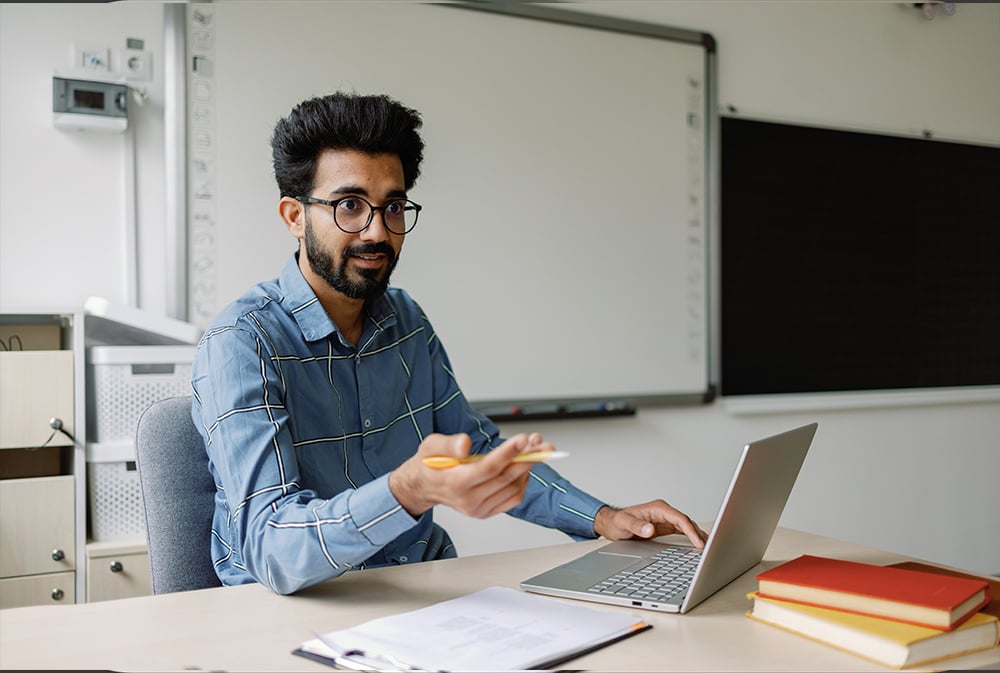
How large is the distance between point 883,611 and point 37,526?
190 centimetres

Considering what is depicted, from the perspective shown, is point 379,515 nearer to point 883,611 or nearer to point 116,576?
point 883,611

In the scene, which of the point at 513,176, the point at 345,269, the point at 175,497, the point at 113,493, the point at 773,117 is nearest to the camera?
the point at 175,497

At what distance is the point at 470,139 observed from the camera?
292 centimetres

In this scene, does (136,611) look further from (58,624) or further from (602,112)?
(602,112)

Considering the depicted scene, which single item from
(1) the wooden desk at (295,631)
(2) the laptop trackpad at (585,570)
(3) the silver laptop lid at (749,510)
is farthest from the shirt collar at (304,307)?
(3) the silver laptop lid at (749,510)

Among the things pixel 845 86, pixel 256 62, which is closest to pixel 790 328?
pixel 845 86

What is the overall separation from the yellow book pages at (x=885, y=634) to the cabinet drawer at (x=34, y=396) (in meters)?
1.76

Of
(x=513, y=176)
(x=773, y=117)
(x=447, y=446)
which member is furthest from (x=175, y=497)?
(x=773, y=117)

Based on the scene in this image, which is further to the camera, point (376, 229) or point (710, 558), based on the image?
point (376, 229)

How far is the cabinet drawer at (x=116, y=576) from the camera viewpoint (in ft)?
7.17

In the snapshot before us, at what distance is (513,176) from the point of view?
9.82 feet

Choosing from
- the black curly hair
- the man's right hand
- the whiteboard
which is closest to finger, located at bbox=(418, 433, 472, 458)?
the man's right hand

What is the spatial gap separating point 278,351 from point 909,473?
10.4 feet

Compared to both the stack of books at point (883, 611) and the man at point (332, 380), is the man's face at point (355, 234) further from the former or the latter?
the stack of books at point (883, 611)
